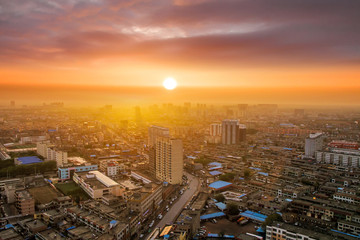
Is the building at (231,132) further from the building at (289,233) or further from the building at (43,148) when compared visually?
the building at (289,233)

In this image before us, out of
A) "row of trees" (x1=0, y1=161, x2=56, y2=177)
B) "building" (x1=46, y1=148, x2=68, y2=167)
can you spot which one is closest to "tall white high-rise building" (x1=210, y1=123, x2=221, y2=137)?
"building" (x1=46, y1=148, x2=68, y2=167)

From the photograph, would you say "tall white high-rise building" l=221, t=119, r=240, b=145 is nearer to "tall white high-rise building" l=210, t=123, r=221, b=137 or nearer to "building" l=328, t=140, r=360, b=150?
"tall white high-rise building" l=210, t=123, r=221, b=137

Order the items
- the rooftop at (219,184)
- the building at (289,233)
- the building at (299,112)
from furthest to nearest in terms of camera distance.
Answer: the building at (299,112)
the rooftop at (219,184)
the building at (289,233)

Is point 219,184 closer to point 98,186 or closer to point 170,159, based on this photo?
point 170,159

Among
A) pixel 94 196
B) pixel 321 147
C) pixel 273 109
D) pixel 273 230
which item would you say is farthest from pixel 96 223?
pixel 273 109

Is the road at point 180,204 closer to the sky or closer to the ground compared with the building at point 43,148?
closer to the ground

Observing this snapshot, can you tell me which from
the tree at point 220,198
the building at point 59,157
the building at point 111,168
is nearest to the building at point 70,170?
the building at point 111,168

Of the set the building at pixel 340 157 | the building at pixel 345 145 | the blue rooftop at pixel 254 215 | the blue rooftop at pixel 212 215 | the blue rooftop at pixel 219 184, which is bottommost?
the blue rooftop at pixel 212 215

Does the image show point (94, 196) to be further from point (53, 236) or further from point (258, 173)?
point (258, 173)
